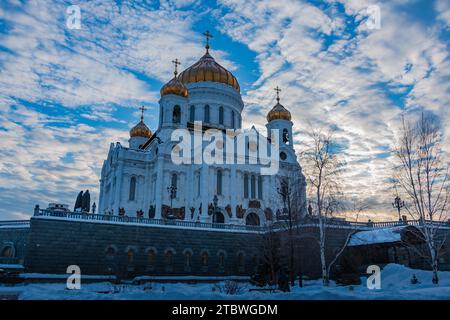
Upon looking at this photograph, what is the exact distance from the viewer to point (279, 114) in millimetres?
47906

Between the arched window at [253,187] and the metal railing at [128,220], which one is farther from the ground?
the arched window at [253,187]

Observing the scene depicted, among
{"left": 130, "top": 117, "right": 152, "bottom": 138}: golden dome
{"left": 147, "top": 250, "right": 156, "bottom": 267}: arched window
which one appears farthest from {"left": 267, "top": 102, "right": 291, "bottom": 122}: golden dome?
{"left": 147, "top": 250, "right": 156, "bottom": 267}: arched window

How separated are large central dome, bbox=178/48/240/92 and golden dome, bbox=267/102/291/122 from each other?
5505 mm

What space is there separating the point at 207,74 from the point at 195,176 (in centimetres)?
1504

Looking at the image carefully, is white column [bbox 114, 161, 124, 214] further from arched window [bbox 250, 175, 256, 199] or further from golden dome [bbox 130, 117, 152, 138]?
arched window [bbox 250, 175, 256, 199]

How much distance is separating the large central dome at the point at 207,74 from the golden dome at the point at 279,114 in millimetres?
5505

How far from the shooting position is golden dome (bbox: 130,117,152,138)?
52375 millimetres

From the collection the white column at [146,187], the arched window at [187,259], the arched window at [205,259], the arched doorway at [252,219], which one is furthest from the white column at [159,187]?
the arched doorway at [252,219]

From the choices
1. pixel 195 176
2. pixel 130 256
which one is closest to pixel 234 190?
pixel 195 176

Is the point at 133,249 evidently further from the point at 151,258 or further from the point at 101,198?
the point at 101,198

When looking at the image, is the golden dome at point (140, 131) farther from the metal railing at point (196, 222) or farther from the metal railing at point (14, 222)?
the metal railing at point (196, 222)

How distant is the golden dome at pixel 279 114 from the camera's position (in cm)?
4794

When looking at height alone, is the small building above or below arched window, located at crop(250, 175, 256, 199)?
below

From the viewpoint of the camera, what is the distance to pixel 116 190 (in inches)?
1551
